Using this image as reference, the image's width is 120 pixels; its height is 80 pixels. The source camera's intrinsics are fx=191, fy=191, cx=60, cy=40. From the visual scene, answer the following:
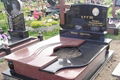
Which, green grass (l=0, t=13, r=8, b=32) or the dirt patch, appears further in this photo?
green grass (l=0, t=13, r=8, b=32)

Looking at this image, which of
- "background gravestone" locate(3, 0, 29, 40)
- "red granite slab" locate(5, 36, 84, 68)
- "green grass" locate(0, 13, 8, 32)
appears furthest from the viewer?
"green grass" locate(0, 13, 8, 32)

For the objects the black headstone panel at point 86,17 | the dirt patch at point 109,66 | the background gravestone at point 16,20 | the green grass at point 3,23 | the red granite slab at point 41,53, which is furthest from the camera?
the green grass at point 3,23

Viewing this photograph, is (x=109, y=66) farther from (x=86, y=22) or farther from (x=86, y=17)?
(x=86, y=17)

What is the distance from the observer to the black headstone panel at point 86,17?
5.54 metres

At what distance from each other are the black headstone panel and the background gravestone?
2.10 m

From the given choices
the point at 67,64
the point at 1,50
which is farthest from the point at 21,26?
the point at 67,64

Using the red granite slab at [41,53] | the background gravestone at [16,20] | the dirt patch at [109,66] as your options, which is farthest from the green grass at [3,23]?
the red granite slab at [41,53]

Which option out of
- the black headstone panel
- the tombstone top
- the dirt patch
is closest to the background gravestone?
the tombstone top

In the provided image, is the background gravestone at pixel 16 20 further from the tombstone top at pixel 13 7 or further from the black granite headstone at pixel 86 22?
the black granite headstone at pixel 86 22

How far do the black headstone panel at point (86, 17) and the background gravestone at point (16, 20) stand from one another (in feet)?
6.90

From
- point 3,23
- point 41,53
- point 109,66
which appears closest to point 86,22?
point 109,66

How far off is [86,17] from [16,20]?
2.99 meters

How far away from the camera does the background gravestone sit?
7.36m

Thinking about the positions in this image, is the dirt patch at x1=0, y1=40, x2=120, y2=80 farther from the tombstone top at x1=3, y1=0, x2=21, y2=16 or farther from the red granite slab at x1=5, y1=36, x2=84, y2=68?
the tombstone top at x1=3, y1=0, x2=21, y2=16
